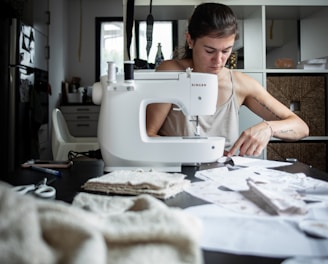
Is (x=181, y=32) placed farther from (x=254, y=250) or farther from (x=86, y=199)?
(x=254, y=250)

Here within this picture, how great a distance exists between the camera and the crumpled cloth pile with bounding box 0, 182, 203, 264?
0.97ft

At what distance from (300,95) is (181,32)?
0.97m

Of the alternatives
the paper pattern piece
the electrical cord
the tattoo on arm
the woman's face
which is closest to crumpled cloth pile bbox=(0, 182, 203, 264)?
the paper pattern piece

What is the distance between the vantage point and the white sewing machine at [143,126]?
42.8 inches

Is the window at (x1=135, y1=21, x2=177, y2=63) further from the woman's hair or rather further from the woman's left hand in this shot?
the woman's left hand

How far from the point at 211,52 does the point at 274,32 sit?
1383mm

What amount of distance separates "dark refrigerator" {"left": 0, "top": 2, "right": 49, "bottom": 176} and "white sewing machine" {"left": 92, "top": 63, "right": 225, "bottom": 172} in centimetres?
242

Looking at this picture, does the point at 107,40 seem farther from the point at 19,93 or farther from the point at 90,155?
the point at 90,155

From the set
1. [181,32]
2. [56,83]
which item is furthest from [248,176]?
[56,83]

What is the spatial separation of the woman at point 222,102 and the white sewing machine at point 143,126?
0.25 meters

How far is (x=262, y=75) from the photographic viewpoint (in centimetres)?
224

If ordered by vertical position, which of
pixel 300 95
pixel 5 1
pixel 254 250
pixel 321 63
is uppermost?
pixel 5 1

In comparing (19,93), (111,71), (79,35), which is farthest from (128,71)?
(79,35)

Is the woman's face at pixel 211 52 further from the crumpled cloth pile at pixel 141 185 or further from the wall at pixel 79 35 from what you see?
the wall at pixel 79 35
